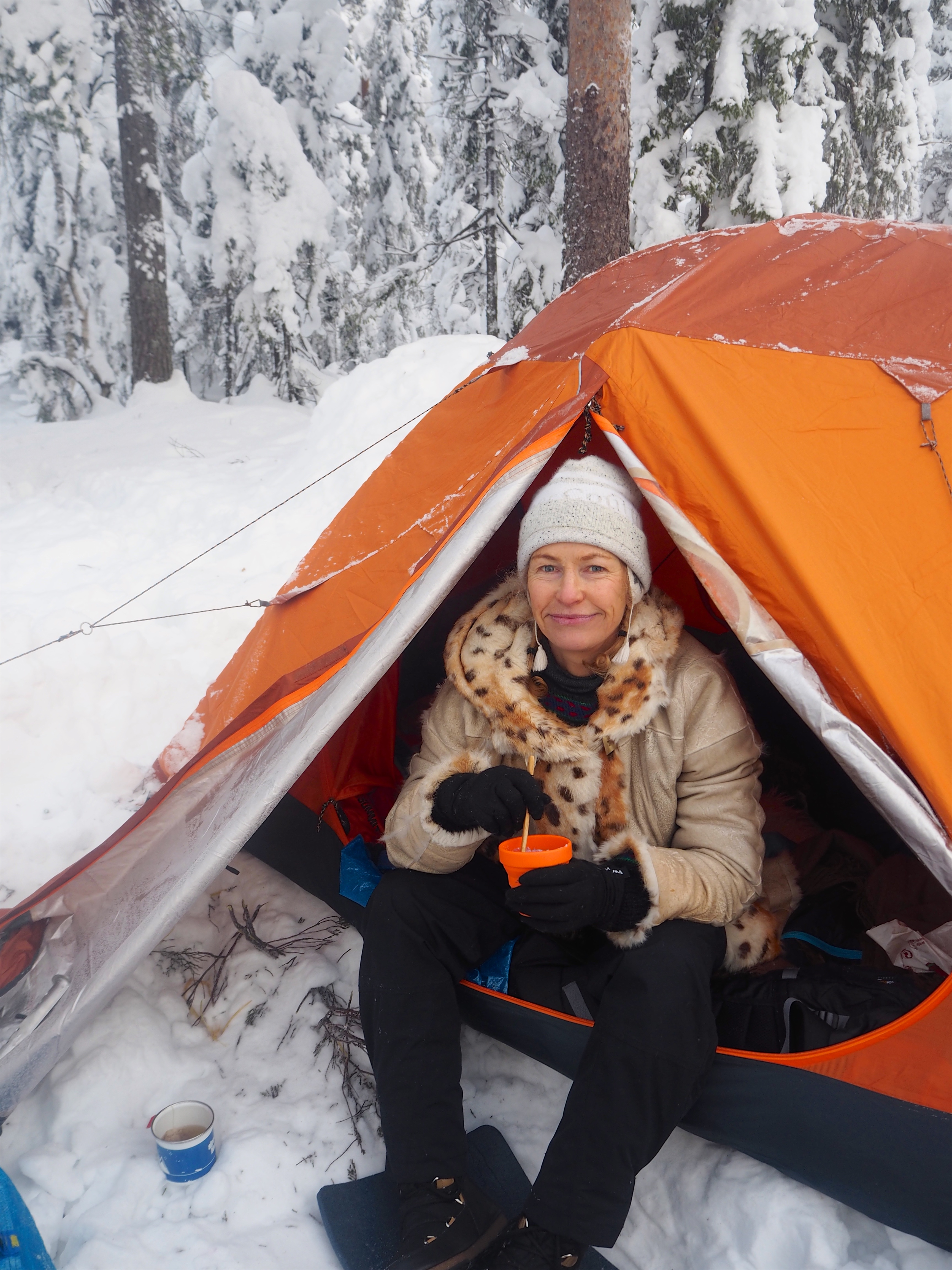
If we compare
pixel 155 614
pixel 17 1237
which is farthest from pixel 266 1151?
pixel 155 614

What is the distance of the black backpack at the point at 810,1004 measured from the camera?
1.81 meters

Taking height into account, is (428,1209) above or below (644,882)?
below

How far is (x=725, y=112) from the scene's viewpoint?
6.11 m

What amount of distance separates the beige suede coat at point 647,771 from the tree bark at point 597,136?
12.8 feet

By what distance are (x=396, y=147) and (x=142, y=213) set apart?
4.88m

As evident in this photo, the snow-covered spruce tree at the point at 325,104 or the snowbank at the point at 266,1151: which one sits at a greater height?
the snow-covered spruce tree at the point at 325,104

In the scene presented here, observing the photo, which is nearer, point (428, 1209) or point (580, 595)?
point (428, 1209)

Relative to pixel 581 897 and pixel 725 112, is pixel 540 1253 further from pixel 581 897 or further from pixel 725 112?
pixel 725 112

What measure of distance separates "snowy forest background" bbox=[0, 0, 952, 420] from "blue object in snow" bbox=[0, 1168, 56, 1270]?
6.89 meters

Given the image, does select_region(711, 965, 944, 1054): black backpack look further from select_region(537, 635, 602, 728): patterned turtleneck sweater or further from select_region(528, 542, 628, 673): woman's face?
select_region(528, 542, 628, 673): woman's face

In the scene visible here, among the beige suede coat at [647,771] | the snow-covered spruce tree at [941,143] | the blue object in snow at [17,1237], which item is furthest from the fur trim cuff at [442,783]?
the snow-covered spruce tree at [941,143]

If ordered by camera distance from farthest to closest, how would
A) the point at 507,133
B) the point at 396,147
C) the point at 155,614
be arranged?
the point at 396,147 < the point at 507,133 < the point at 155,614

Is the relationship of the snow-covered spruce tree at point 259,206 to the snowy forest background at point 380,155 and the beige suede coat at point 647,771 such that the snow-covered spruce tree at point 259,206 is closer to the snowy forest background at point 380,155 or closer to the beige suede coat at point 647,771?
the snowy forest background at point 380,155

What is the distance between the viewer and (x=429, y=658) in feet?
10.0
